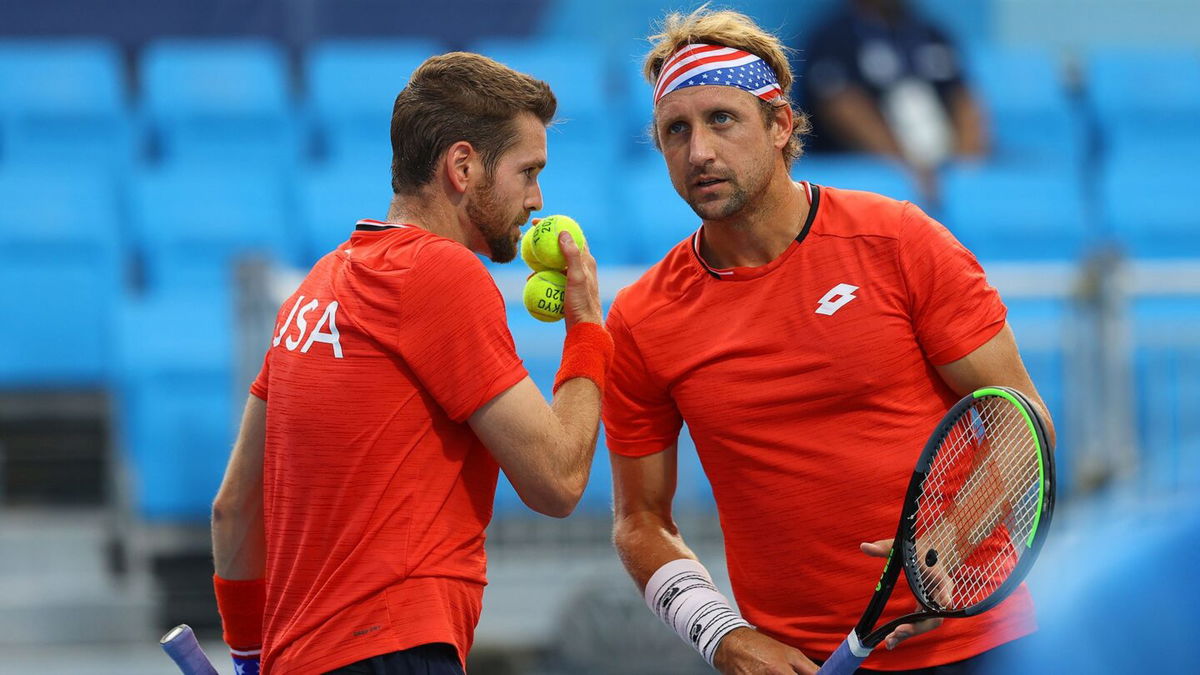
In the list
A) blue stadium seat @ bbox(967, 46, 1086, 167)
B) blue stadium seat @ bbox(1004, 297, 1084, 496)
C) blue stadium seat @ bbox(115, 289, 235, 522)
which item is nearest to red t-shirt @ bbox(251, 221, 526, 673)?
blue stadium seat @ bbox(115, 289, 235, 522)

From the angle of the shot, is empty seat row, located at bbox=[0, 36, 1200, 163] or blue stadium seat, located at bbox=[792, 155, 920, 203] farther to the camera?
empty seat row, located at bbox=[0, 36, 1200, 163]

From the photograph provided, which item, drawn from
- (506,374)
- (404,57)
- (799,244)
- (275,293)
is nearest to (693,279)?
(799,244)

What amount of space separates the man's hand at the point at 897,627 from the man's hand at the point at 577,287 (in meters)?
0.67

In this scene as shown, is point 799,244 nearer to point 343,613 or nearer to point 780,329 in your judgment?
point 780,329

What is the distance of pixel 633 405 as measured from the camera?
342cm

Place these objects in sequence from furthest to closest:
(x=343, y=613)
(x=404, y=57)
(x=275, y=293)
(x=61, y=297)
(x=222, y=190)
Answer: (x=404, y=57), (x=222, y=190), (x=61, y=297), (x=275, y=293), (x=343, y=613)

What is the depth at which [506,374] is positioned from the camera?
2.81m

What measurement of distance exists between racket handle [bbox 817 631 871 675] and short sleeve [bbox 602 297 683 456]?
2.28 feet

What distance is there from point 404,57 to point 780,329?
5275mm

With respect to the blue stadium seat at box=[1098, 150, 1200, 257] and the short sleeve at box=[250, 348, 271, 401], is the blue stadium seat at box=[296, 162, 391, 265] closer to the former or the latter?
the blue stadium seat at box=[1098, 150, 1200, 257]

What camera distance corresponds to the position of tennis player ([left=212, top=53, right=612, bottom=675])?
279 cm

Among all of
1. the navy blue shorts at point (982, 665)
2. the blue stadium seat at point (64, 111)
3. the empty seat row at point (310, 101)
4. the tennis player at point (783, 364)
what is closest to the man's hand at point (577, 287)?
the tennis player at point (783, 364)

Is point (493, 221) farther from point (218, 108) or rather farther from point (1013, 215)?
point (1013, 215)

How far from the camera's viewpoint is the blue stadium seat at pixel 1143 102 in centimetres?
862
